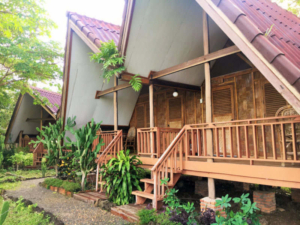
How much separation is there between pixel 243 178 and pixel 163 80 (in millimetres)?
3901

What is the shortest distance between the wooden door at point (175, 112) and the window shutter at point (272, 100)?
310 centimetres

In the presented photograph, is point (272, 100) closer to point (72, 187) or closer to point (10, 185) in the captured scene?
point (72, 187)

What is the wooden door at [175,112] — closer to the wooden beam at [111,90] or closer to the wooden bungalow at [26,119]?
the wooden beam at [111,90]

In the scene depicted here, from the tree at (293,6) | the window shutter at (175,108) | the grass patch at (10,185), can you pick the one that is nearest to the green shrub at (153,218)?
the window shutter at (175,108)

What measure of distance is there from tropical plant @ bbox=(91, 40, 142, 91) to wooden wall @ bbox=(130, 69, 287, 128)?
8.45 feet

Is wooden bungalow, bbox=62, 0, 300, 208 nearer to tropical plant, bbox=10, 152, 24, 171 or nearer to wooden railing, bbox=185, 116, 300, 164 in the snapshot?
wooden railing, bbox=185, 116, 300, 164

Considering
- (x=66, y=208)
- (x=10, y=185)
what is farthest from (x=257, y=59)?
(x=10, y=185)

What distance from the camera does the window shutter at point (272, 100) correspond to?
6.50 metres

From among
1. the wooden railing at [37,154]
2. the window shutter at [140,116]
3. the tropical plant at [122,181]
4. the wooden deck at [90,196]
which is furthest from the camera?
the wooden railing at [37,154]

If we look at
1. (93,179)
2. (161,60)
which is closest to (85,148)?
(93,179)

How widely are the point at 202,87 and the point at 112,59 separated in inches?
131

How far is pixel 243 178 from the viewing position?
A: 179 inches

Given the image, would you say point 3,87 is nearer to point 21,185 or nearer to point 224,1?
point 21,185

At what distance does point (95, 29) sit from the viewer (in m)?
8.45
